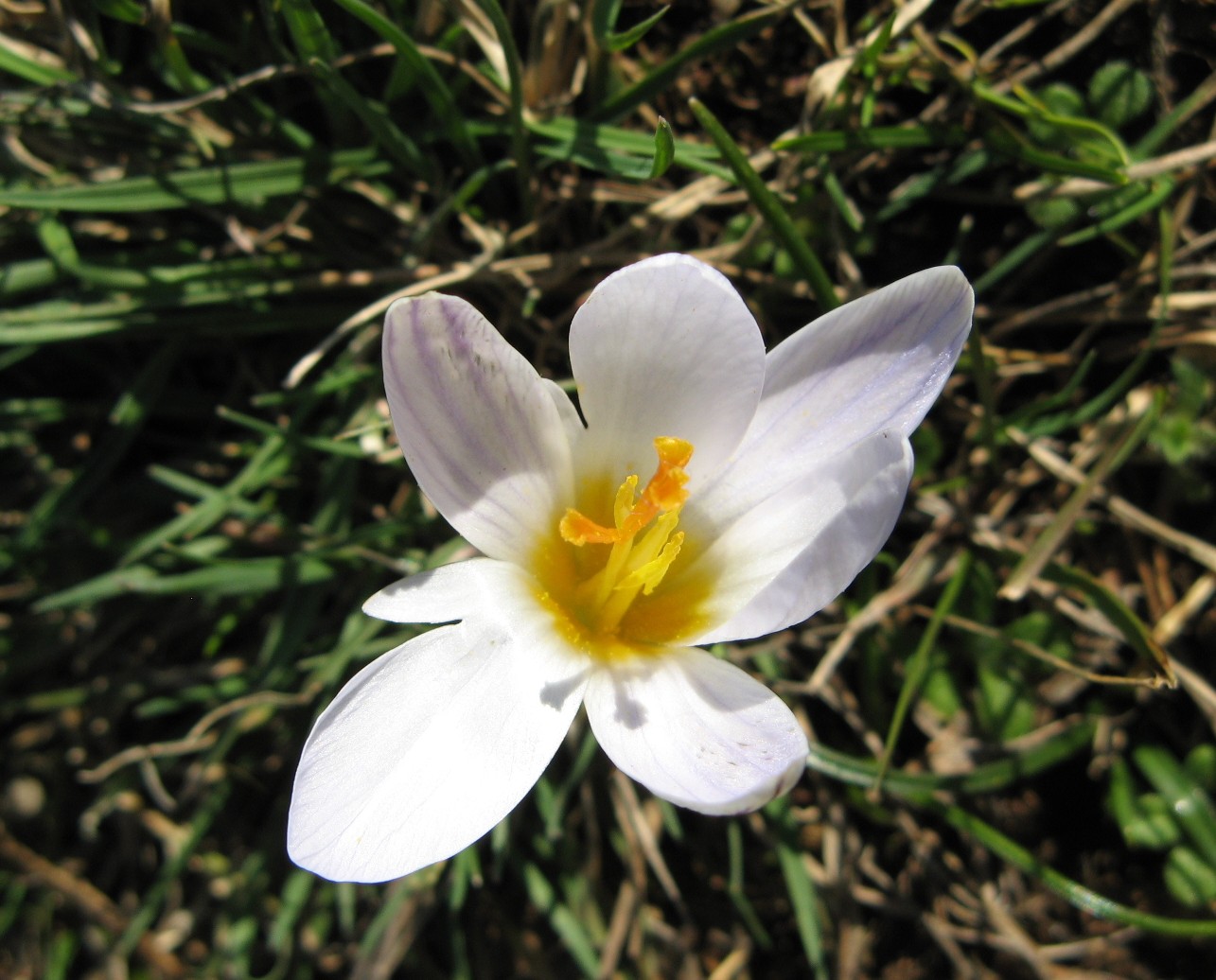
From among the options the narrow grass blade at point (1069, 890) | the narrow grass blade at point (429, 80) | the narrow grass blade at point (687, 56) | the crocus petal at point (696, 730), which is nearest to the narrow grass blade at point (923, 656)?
the narrow grass blade at point (1069, 890)

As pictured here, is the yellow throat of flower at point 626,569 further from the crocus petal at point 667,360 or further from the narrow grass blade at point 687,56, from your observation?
the narrow grass blade at point 687,56

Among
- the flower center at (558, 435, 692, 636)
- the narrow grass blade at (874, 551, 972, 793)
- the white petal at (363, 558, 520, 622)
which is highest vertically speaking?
the white petal at (363, 558, 520, 622)

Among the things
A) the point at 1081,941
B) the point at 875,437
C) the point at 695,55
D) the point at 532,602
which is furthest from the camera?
the point at 1081,941

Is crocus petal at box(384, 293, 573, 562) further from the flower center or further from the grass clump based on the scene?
the grass clump

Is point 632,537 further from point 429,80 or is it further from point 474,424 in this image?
point 429,80

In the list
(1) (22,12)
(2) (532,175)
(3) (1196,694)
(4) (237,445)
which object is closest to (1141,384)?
(3) (1196,694)

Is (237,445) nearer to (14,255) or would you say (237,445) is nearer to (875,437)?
(14,255)

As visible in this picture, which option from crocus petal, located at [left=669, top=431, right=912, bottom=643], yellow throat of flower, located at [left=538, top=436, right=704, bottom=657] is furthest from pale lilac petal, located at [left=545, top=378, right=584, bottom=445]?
crocus petal, located at [left=669, top=431, right=912, bottom=643]
